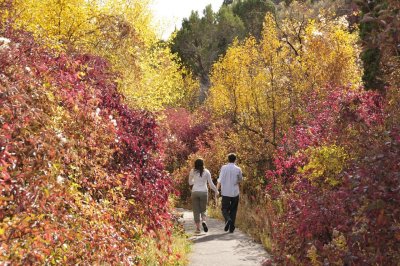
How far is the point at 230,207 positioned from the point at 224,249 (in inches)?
86.6

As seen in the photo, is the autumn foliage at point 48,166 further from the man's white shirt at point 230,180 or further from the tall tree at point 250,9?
the tall tree at point 250,9

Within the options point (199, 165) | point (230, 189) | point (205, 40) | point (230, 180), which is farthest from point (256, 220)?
point (205, 40)

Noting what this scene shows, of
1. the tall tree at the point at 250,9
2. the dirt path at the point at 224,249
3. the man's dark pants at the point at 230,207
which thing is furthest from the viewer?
the tall tree at the point at 250,9

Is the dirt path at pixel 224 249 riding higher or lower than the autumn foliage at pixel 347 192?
lower

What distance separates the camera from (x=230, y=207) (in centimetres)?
1235

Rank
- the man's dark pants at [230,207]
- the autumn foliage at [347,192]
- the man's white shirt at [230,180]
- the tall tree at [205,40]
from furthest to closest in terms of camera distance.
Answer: the tall tree at [205,40] → the man's dark pants at [230,207] → the man's white shirt at [230,180] → the autumn foliage at [347,192]

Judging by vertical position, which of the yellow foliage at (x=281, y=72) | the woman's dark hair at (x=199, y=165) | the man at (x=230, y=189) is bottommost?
the man at (x=230, y=189)

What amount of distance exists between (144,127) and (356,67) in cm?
858

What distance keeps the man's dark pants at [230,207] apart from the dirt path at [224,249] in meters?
0.35

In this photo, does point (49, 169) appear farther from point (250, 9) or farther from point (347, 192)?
point (250, 9)

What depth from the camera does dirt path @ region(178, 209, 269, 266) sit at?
921 centimetres

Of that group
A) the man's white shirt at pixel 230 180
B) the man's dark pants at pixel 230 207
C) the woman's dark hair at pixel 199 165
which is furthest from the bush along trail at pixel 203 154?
the woman's dark hair at pixel 199 165

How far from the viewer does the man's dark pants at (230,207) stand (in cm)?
1224

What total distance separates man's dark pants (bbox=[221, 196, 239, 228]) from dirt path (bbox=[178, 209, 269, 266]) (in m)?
0.35
